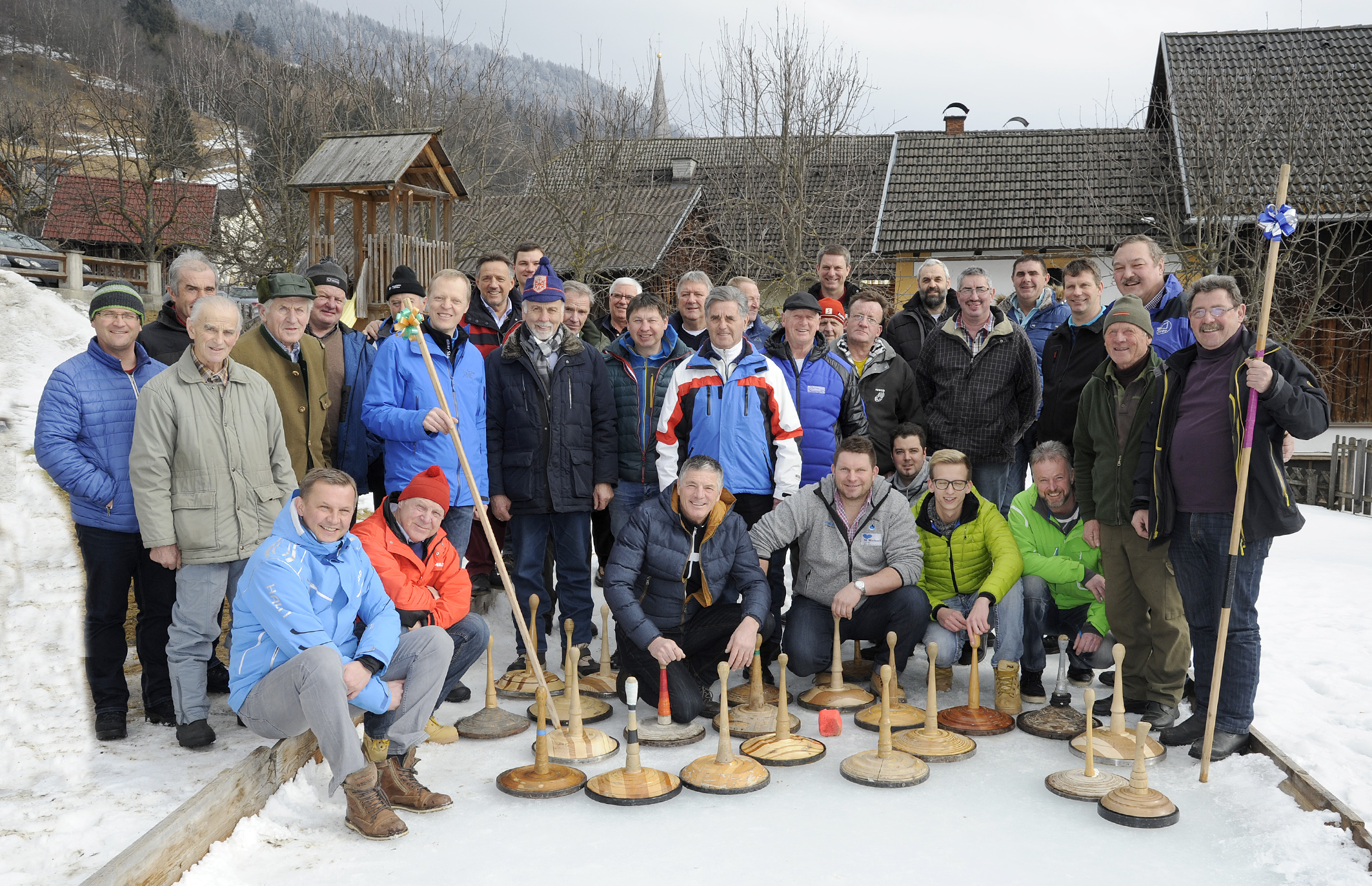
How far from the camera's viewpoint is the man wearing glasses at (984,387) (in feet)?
18.8

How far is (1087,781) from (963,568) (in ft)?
5.04

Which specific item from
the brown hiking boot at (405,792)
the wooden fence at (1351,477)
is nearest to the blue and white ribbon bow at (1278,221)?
the brown hiking boot at (405,792)

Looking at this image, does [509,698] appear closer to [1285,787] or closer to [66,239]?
[1285,787]

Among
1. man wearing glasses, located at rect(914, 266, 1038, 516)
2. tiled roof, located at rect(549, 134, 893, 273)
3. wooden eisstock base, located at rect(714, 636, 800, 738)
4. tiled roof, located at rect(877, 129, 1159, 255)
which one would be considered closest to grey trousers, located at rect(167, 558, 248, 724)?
wooden eisstock base, located at rect(714, 636, 800, 738)

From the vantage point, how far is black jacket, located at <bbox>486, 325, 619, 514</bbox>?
17.9 ft

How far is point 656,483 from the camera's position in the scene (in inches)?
→ 229

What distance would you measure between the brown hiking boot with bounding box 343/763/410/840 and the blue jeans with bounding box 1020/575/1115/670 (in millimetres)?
3316

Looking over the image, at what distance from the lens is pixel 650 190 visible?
22.9m

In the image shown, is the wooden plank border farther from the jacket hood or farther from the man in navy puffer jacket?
the jacket hood

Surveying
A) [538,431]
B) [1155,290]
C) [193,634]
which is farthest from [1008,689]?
[193,634]

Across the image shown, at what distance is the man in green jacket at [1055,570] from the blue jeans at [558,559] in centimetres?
243

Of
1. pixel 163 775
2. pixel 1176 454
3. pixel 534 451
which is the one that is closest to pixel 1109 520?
pixel 1176 454

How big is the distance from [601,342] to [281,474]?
2.84m

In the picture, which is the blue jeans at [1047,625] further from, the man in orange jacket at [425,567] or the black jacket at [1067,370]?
the man in orange jacket at [425,567]
